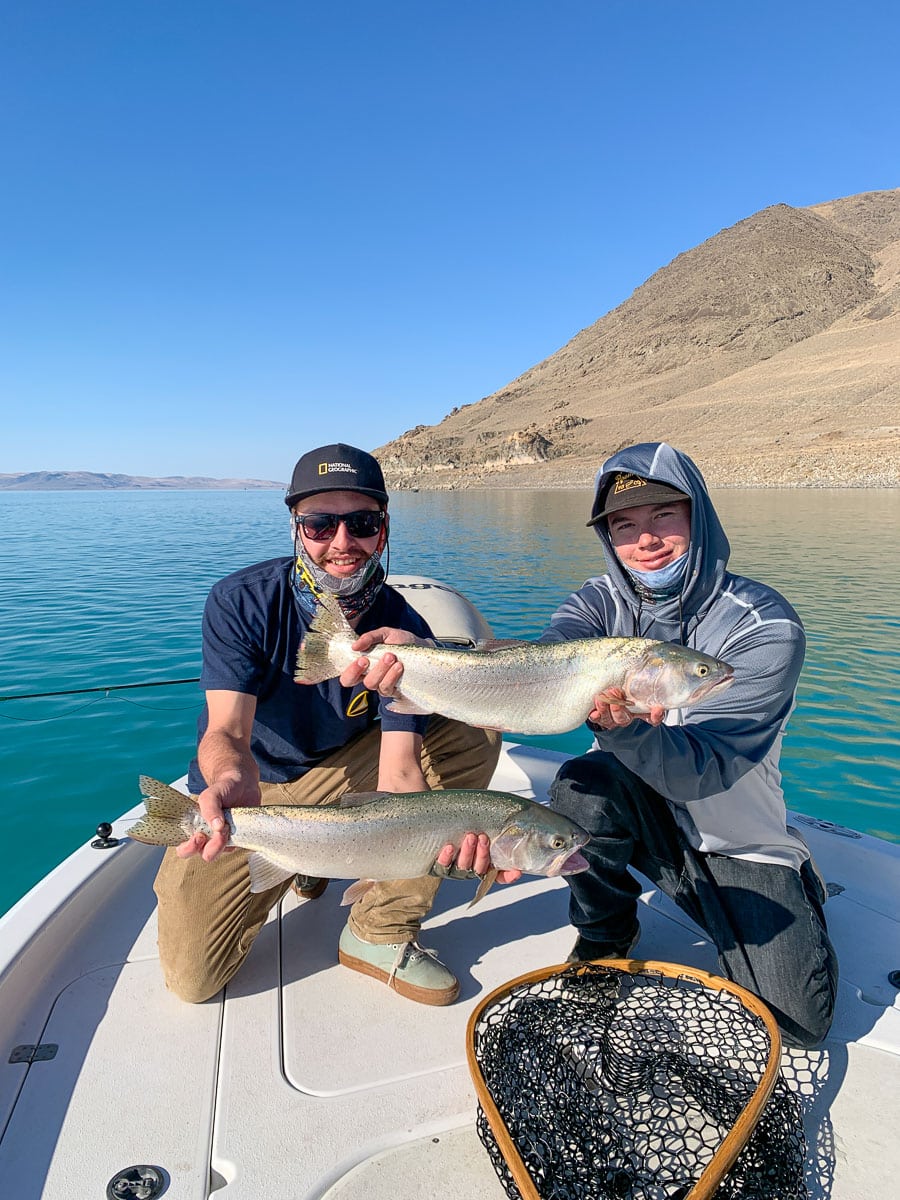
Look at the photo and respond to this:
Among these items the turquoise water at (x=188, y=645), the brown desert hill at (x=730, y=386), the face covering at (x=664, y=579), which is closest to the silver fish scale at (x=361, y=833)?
the face covering at (x=664, y=579)

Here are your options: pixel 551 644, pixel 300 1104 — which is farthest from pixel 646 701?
pixel 300 1104

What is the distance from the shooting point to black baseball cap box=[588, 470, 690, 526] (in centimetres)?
351

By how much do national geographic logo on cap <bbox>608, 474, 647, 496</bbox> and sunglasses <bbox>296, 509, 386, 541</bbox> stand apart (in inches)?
48.1

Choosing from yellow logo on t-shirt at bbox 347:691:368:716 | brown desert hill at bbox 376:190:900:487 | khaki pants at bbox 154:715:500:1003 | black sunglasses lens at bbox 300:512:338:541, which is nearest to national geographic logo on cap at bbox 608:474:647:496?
black sunglasses lens at bbox 300:512:338:541

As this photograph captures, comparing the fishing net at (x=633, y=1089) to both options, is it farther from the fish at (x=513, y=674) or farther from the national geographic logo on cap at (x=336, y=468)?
the national geographic logo on cap at (x=336, y=468)

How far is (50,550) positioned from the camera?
31.9 metres

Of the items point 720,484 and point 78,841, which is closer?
point 78,841

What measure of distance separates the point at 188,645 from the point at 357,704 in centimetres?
1153

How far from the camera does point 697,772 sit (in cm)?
308

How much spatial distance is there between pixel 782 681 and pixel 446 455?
124m

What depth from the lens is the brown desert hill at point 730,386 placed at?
71.6 m

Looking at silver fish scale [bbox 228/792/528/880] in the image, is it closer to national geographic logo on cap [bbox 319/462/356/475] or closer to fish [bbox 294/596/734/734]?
fish [bbox 294/596/734/734]

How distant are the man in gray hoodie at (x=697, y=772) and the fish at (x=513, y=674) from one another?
11cm

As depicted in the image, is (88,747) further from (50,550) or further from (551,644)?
(50,550)
